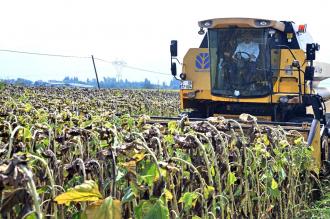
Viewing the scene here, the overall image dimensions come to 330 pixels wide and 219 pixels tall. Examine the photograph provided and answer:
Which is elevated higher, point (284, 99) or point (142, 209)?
point (284, 99)

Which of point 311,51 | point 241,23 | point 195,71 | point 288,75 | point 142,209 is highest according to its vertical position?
point 241,23

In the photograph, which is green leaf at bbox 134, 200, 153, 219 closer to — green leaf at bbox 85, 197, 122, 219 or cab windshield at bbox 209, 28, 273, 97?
green leaf at bbox 85, 197, 122, 219

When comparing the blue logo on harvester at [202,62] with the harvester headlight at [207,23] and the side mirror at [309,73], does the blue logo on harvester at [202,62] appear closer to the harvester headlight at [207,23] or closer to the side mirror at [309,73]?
the harvester headlight at [207,23]

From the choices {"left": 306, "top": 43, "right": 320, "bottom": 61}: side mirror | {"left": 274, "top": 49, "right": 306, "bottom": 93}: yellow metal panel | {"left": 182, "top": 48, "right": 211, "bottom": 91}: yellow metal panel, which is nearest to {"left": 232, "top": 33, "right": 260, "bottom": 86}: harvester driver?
{"left": 274, "top": 49, "right": 306, "bottom": 93}: yellow metal panel

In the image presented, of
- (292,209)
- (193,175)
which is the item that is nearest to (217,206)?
(193,175)

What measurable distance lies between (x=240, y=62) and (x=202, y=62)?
942mm

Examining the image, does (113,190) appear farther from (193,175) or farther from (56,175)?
(193,175)

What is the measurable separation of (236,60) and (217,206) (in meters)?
5.71

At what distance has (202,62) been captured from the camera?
9477 millimetres

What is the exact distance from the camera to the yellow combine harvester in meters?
8.33

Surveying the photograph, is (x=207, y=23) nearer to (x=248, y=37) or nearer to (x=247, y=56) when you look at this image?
(x=248, y=37)

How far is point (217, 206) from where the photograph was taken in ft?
10.8

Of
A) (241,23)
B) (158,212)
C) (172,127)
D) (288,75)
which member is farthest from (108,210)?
(288,75)

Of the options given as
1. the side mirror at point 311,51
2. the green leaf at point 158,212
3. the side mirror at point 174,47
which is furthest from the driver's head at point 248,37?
the green leaf at point 158,212
